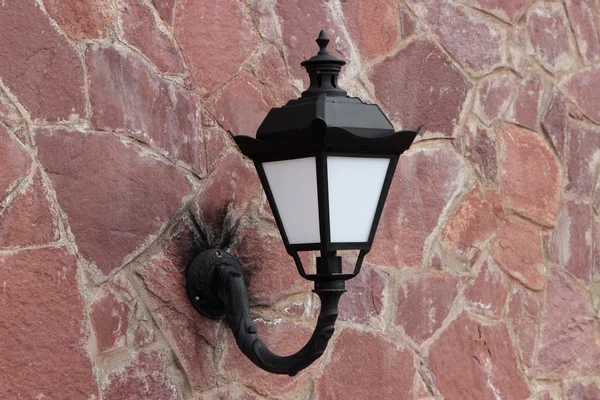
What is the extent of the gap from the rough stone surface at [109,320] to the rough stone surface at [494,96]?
4.33 feet

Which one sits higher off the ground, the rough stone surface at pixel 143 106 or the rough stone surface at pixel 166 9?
the rough stone surface at pixel 166 9

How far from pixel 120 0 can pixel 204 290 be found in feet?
2.08

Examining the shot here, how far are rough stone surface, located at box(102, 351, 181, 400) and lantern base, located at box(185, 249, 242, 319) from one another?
0.14 m

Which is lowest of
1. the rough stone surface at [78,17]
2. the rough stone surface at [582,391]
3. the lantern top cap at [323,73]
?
the rough stone surface at [582,391]

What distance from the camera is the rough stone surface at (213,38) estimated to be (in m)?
2.45

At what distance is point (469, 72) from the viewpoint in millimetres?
3109

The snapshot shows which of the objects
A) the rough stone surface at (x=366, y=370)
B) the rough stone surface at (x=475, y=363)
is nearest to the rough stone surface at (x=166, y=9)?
the rough stone surface at (x=366, y=370)

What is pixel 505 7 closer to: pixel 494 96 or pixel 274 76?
pixel 494 96

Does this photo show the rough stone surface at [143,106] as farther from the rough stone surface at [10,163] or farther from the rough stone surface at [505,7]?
the rough stone surface at [505,7]

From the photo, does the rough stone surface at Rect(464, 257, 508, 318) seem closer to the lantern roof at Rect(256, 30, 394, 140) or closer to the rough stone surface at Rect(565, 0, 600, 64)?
the rough stone surface at Rect(565, 0, 600, 64)

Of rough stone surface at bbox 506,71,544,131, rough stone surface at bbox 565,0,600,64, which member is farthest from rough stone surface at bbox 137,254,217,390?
rough stone surface at bbox 565,0,600,64

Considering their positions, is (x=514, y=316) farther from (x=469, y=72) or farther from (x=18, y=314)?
(x=18, y=314)

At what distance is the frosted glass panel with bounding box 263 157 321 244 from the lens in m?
2.05

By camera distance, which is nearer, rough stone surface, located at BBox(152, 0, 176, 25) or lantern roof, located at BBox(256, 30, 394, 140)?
lantern roof, located at BBox(256, 30, 394, 140)
